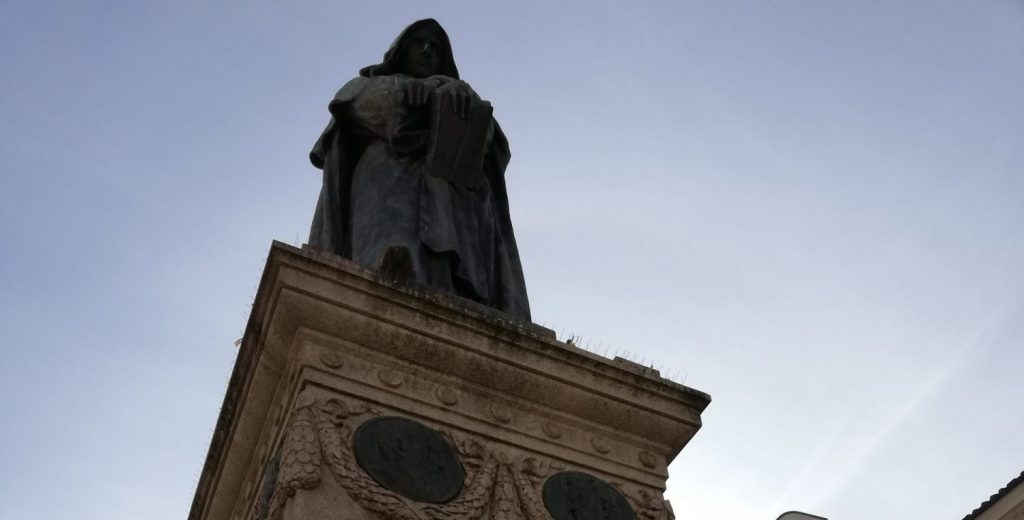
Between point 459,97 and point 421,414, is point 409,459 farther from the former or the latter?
point 459,97

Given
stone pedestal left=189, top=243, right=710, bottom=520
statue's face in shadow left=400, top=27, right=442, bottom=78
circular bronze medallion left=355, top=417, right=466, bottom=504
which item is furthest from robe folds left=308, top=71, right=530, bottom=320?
circular bronze medallion left=355, top=417, right=466, bottom=504

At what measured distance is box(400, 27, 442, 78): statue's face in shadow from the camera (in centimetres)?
902

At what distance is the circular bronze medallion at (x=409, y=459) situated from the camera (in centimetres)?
534

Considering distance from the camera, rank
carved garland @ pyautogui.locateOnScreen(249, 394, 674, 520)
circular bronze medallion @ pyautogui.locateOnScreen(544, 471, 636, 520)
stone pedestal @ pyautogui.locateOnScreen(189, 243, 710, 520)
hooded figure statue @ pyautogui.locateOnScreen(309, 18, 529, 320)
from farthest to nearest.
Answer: hooded figure statue @ pyautogui.locateOnScreen(309, 18, 529, 320) → circular bronze medallion @ pyautogui.locateOnScreen(544, 471, 636, 520) → stone pedestal @ pyautogui.locateOnScreen(189, 243, 710, 520) → carved garland @ pyautogui.locateOnScreen(249, 394, 674, 520)

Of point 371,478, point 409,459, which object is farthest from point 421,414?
point 371,478

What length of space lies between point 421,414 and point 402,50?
13.4 feet

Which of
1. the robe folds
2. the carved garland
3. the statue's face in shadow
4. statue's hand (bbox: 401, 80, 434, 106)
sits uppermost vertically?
the statue's face in shadow

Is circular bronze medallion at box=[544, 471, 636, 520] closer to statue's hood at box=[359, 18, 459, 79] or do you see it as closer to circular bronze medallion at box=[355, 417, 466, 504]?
circular bronze medallion at box=[355, 417, 466, 504]

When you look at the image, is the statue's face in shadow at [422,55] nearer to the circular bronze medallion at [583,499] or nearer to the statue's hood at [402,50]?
the statue's hood at [402,50]

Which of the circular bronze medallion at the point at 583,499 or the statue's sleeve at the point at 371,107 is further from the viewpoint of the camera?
the statue's sleeve at the point at 371,107

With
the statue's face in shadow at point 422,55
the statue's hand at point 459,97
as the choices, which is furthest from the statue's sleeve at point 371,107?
the statue's face in shadow at point 422,55

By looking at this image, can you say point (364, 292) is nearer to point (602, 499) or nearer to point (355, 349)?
point (355, 349)

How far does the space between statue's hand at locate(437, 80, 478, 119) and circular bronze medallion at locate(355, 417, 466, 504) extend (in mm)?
2726

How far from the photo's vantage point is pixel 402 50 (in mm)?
9086
